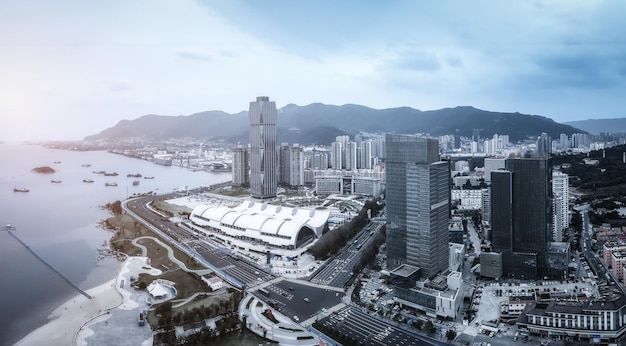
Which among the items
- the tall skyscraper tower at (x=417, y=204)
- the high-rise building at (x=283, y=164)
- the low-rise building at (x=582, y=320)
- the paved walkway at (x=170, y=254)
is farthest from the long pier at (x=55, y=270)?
the high-rise building at (x=283, y=164)

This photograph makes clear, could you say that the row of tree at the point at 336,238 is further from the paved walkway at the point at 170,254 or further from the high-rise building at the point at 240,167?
the high-rise building at the point at 240,167

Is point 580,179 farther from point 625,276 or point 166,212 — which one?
point 166,212

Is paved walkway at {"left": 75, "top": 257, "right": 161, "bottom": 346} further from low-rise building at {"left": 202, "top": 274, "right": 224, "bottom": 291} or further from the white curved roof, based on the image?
the white curved roof

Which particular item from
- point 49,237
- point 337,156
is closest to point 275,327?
point 49,237

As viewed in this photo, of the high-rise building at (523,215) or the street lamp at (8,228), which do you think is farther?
the street lamp at (8,228)

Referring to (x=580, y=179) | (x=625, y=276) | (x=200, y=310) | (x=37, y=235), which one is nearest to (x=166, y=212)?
(x=37, y=235)

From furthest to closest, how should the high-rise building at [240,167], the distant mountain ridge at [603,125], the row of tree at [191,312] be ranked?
the distant mountain ridge at [603,125]
the high-rise building at [240,167]
the row of tree at [191,312]
